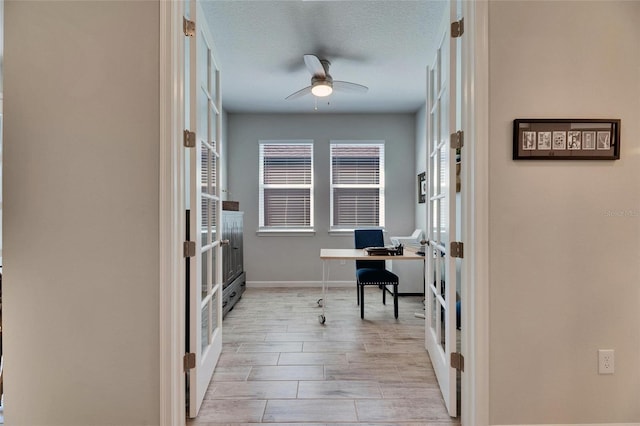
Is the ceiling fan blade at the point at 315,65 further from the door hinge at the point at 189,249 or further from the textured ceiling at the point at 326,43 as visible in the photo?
the door hinge at the point at 189,249

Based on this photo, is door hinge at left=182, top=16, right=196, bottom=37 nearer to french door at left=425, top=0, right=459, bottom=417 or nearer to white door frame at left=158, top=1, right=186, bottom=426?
white door frame at left=158, top=1, right=186, bottom=426

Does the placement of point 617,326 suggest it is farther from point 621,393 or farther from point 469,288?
point 469,288

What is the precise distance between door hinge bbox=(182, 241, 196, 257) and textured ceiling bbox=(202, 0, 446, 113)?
175 centimetres

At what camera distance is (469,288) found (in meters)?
1.63

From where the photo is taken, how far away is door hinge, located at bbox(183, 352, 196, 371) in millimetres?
1771

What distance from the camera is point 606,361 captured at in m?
1.62

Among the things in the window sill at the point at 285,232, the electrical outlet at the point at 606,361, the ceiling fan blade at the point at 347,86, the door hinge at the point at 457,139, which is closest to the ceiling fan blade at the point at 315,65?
the ceiling fan blade at the point at 347,86

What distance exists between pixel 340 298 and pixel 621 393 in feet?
9.92

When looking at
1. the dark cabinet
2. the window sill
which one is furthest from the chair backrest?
the dark cabinet

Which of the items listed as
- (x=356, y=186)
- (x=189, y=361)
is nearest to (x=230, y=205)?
(x=356, y=186)

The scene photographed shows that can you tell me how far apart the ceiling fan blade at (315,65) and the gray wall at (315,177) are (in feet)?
6.57

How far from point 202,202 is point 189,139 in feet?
1.39

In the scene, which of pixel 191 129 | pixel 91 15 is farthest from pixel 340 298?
pixel 91 15

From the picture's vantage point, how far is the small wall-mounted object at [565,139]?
160 centimetres
